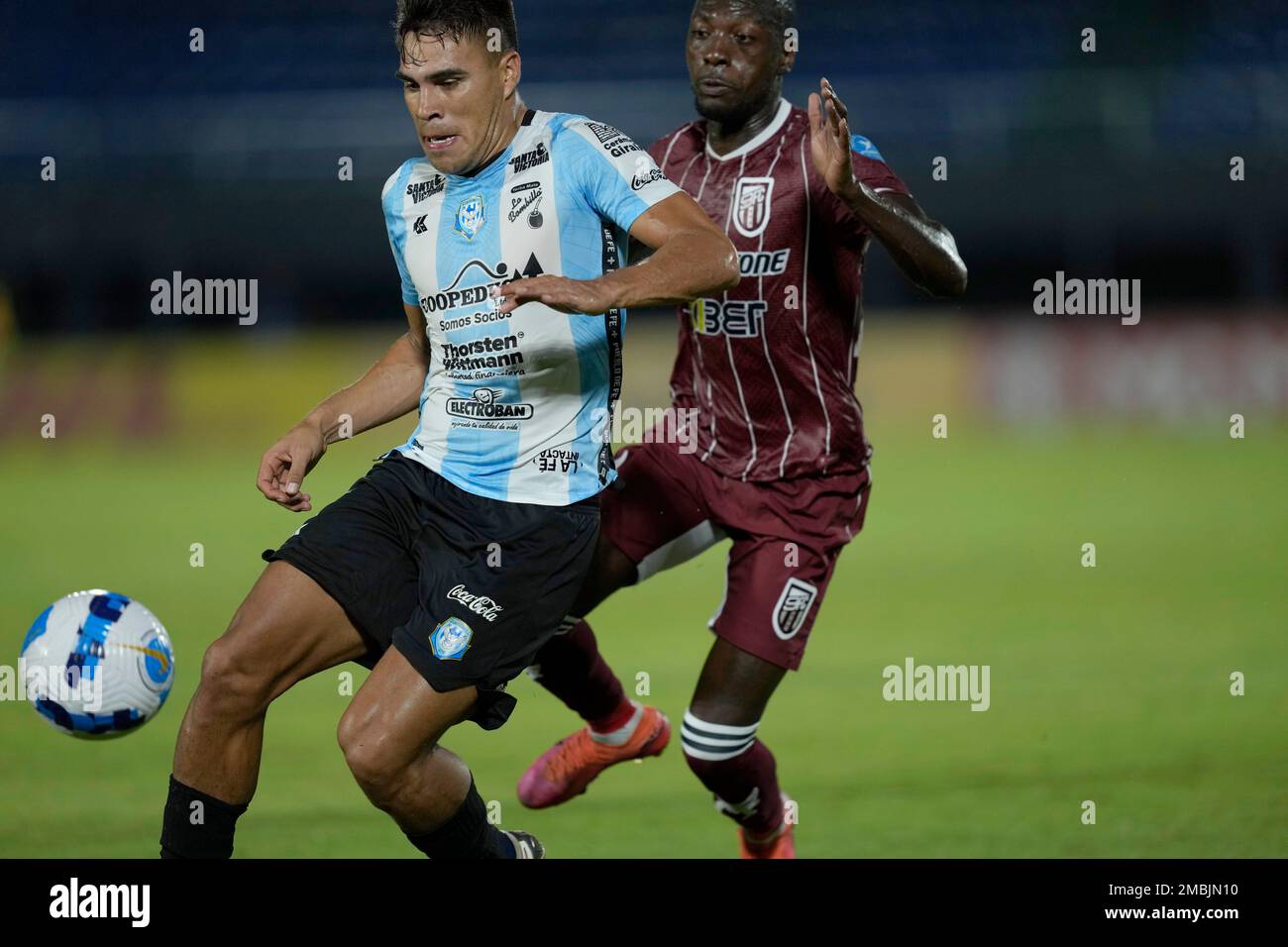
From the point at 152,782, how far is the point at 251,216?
15.4 meters

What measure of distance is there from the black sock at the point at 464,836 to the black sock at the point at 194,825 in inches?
18.8

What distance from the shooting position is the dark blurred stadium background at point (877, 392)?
579 cm

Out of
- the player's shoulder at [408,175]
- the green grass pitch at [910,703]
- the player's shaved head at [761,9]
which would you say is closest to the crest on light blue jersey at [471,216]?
the player's shoulder at [408,175]

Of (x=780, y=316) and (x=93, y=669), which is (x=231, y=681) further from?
(x=780, y=316)

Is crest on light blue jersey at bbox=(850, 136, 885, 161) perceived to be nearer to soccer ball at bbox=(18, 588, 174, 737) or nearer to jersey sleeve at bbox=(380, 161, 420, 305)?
jersey sleeve at bbox=(380, 161, 420, 305)

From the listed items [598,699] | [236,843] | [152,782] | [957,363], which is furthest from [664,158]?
[957,363]

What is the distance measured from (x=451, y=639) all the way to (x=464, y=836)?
22.4 inches

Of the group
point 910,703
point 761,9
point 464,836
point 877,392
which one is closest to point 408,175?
point 761,9

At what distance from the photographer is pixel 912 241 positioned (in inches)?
A: 170

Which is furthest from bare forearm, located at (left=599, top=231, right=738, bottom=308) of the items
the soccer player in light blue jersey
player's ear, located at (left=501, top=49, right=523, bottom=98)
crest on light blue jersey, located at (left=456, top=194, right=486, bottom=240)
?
player's ear, located at (left=501, top=49, right=523, bottom=98)

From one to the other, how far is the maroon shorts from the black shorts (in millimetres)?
714

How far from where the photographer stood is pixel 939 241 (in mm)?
4391

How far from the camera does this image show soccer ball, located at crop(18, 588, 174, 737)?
408 centimetres

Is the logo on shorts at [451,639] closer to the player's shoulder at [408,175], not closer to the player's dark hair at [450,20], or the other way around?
the player's shoulder at [408,175]
